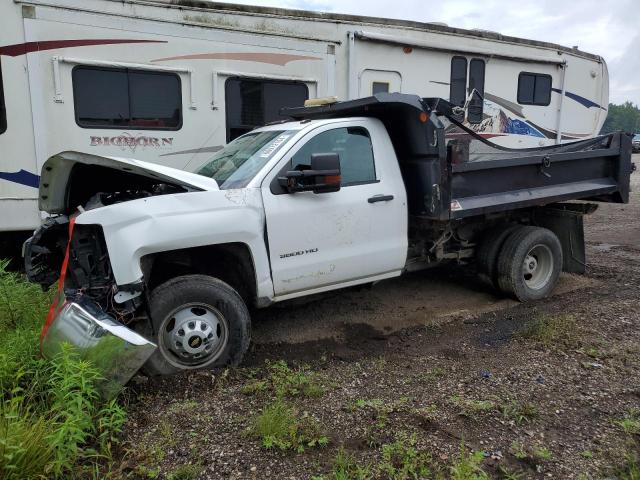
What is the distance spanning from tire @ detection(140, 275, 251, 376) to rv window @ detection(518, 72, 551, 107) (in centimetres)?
740

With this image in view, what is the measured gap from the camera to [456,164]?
5297 mm

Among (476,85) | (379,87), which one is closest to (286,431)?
(379,87)

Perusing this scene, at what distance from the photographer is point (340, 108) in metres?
5.37

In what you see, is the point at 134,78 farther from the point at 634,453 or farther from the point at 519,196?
Result: the point at 634,453

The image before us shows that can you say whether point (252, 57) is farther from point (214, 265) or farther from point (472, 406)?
point (472, 406)

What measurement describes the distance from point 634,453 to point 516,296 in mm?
3116

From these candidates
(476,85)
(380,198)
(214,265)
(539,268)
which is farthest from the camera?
(476,85)

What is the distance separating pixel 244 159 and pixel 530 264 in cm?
Result: 353

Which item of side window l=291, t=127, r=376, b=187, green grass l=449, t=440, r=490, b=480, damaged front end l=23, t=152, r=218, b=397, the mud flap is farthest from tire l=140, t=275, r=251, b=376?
the mud flap

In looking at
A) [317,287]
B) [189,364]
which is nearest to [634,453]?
[317,287]

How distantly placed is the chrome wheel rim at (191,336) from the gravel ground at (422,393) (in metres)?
0.19

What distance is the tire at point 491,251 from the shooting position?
6238 mm

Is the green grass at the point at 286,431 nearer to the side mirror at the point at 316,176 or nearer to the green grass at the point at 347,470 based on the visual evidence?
the green grass at the point at 347,470

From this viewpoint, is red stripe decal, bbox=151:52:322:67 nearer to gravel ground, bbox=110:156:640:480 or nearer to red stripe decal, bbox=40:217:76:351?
gravel ground, bbox=110:156:640:480
